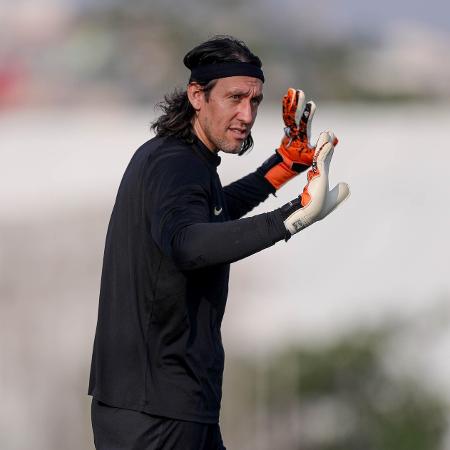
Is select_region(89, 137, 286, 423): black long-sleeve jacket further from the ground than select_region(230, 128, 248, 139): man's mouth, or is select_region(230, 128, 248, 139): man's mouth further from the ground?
select_region(230, 128, 248, 139): man's mouth

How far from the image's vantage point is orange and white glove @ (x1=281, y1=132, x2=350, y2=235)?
2672mm

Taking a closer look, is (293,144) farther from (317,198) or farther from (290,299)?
(290,299)

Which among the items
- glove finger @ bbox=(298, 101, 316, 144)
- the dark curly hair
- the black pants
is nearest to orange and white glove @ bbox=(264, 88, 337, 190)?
glove finger @ bbox=(298, 101, 316, 144)

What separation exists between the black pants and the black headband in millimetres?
956

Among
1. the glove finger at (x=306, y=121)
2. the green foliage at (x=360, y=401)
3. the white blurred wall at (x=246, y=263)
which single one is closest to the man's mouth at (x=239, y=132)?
the glove finger at (x=306, y=121)

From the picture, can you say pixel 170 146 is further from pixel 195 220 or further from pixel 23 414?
pixel 23 414

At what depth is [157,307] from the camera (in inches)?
116

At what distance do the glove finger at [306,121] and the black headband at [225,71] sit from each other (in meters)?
0.51

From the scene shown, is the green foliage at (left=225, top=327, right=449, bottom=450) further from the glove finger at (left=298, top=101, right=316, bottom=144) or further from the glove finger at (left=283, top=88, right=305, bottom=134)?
the glove finger at (left=283, top=88, right=305, bottom=134)

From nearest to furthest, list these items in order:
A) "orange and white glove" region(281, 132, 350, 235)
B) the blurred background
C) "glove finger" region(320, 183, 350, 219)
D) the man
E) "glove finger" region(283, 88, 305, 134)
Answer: "orange and white glove" region(281, 132, 350, 235), "glove finger" region(320, 183, 350, 219), the man, "glove finger" region(283, 88, 305, 134), the blurred background

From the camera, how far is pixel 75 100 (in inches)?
561

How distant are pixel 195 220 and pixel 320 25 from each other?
1615cm

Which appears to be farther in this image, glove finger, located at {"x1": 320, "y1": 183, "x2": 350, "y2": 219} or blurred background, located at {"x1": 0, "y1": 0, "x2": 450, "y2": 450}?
blurred background, located at {"x1": 0, "y1": 0, "x2": 450, "y2": 450}

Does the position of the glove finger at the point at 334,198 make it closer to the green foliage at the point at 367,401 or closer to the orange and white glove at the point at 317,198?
the orange and white glove at the point at 317,198
